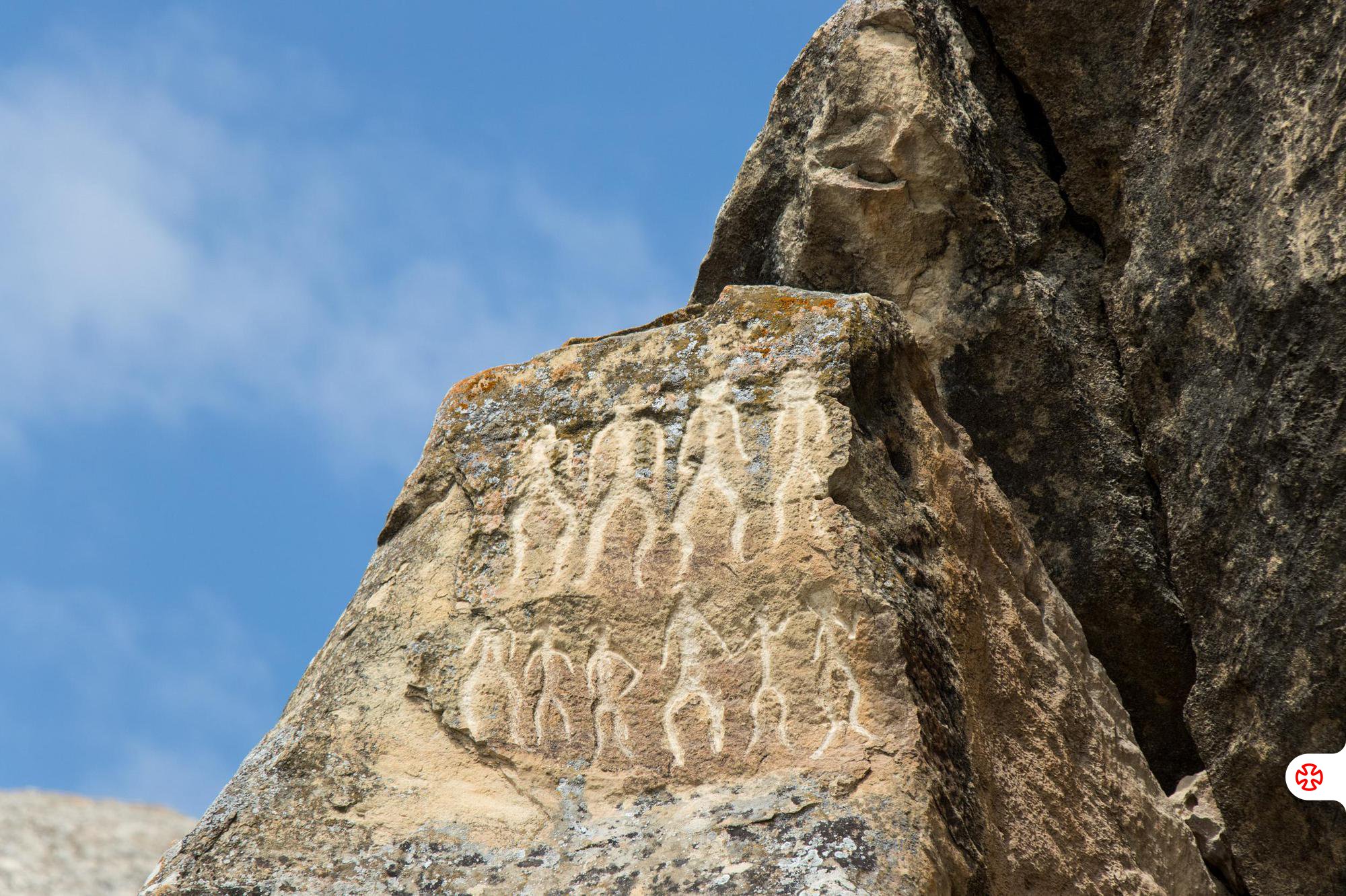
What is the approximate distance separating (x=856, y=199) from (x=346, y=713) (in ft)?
9.34

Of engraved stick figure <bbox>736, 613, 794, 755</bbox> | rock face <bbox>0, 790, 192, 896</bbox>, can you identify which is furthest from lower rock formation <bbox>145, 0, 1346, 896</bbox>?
rock face <bbox>0, 790, 192, 896</bbox>

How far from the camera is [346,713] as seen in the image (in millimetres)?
4355

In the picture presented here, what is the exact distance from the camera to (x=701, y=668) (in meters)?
4.20

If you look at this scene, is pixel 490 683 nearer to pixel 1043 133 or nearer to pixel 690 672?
pixel 690 672

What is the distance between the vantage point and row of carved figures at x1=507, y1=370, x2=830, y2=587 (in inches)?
173

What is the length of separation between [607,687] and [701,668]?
27 cm

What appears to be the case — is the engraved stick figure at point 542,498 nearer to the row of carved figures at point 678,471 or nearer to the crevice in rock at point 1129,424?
the row of carved figures at point 678,471

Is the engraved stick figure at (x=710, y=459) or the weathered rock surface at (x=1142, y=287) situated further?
the weathered rock surface at (x=1142, y=287)

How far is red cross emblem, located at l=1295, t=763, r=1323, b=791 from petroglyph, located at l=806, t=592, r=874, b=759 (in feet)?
6.27

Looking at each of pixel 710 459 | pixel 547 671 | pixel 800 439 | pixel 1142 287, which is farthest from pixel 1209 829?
pixel 547 671

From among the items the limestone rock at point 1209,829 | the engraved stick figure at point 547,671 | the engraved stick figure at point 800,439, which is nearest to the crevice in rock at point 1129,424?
the limestone rock at point 1209,829

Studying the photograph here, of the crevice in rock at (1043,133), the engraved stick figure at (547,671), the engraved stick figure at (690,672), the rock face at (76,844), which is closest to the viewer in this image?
the engraved stick figure at (690,672)

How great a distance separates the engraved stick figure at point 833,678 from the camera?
396 cm

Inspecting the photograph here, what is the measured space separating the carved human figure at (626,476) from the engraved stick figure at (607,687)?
220 millimetres
